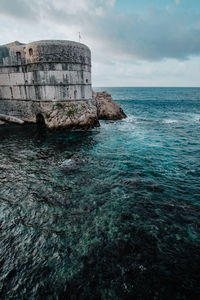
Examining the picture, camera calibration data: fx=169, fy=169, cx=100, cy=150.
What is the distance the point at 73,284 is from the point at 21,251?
9.40 ft

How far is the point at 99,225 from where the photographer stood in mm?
8906

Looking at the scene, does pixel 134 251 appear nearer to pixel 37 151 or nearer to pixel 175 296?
pixel 175 296

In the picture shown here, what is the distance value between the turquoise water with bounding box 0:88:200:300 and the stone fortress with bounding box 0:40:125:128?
1098 centimetres

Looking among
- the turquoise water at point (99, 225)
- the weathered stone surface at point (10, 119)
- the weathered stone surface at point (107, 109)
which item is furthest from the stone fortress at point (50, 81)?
the turquoise water at point (99, 225)

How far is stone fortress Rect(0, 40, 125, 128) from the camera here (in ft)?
80.9

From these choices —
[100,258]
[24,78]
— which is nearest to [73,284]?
[100,258]

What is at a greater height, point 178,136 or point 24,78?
point 24,78

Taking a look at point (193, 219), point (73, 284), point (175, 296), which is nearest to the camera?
point (175, 296)

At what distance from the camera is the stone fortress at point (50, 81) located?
24.7 m

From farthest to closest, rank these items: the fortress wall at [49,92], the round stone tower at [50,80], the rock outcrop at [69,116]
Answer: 1. the rock outcrop at [69,116]
2. the fortress wall at [49,92]
3. the round stone tower at [50,80]

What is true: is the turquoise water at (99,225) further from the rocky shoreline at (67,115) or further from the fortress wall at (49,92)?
the fortress wall at (49,92)

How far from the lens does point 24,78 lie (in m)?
27.1

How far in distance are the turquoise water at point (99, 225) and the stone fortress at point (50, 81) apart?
10980 millimetres

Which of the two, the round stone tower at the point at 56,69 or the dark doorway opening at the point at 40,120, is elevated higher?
the round stone tower at the point at 56,69
